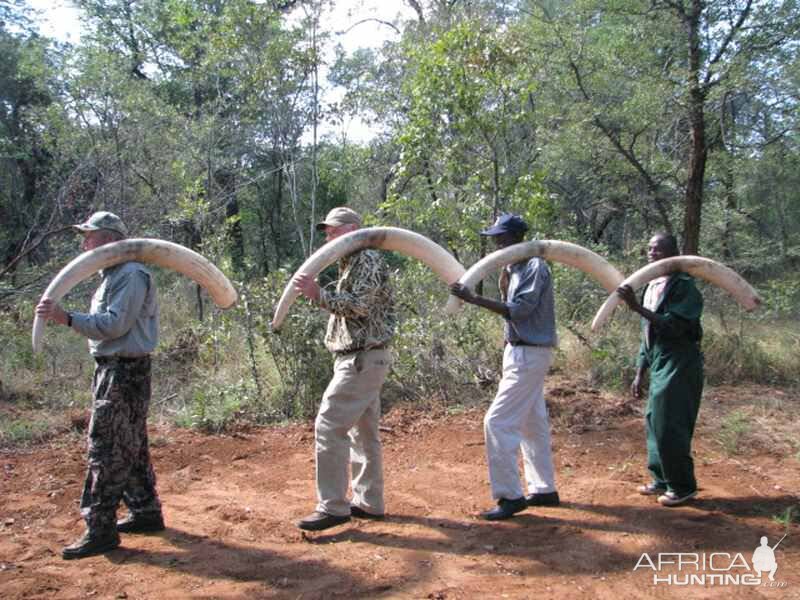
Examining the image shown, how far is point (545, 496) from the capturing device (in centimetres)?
454

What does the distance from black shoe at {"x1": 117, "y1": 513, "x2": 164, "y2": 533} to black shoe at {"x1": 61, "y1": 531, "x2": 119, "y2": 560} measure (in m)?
0.31

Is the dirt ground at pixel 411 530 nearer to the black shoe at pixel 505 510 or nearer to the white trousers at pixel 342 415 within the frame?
the black shoe at pixel 505 510

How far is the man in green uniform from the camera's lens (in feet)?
14.4

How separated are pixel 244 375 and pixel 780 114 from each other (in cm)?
805

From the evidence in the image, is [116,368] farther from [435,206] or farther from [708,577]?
[435,206]

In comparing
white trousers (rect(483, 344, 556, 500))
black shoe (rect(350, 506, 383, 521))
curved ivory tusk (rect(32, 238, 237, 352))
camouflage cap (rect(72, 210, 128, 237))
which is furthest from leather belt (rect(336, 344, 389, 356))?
camouflage cap (rect(72, 210, 128, 237))

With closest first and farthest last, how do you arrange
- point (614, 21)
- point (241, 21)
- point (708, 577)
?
point (708, 577) → point (241, 21) → point (614, 21)

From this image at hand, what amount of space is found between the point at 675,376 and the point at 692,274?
746 mm

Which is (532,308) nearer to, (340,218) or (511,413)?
(511,413)

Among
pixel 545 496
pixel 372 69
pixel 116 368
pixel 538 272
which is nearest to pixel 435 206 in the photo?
pixel 538 272

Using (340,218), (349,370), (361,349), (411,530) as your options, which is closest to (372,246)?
(340,218)

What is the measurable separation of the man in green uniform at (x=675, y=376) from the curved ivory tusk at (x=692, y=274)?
79 mm

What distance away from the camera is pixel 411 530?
4219 millimetres

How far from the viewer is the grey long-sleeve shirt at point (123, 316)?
12.5ft
